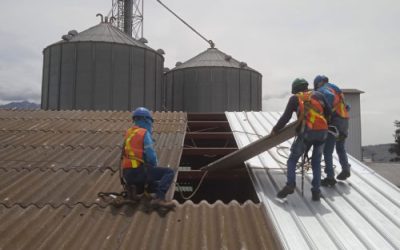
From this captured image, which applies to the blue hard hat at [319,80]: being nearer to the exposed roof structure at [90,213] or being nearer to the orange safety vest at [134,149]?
the exposed roof structure at [90,213]

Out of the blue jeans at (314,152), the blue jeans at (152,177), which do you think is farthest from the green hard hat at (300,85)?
the blue jeans at (152,177)

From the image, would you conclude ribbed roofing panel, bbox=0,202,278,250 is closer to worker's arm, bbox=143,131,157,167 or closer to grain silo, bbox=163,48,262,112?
worker's arm, bbox=143,131,157,167

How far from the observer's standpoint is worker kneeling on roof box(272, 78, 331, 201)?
179 inches

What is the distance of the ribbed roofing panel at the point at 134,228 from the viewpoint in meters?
3.55

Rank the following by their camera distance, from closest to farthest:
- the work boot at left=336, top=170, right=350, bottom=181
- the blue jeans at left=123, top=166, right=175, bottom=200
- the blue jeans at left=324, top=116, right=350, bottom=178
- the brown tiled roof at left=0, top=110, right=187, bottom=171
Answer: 1. the blue jeans at left=123, top=166, right=175, bottom=200
2. the blue jeans at left=324, top=116, right=350, bottom=178
3. the work boot at left=336, top=170, right=350, bottom=181
4. the brown tiled roof at left=0, top=110, right=187, bottom=171

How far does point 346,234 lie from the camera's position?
379 cm

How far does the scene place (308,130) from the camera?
180 inches

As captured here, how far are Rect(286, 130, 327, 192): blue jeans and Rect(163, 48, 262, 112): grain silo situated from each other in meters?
13.0

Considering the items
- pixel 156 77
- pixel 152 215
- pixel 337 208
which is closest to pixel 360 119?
pixel 156 77

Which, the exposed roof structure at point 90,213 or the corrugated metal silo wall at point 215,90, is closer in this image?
the exposed roof structure at point 90,213

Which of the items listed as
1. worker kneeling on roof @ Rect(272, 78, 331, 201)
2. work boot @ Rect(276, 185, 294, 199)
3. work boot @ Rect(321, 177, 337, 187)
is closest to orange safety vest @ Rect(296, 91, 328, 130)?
worker kneeling on roof @ Rect(272, 78, 331, 201)

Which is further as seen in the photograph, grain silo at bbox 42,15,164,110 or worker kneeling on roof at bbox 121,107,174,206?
grain silo at bbox 42,15,164,110

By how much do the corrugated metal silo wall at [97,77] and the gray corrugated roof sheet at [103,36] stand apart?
1.06 feet

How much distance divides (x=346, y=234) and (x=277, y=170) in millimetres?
2002
